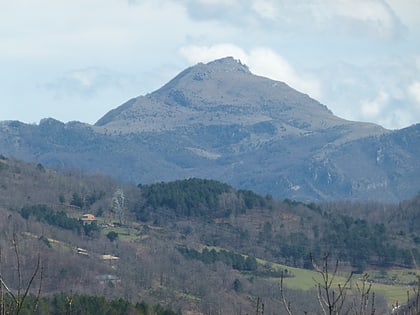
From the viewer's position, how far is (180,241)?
11000 cm

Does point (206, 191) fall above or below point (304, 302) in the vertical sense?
above

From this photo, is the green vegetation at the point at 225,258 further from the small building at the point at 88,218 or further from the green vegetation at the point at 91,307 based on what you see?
the green vegetation at the point at 91,307

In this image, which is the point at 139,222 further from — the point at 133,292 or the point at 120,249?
the point at 133,292

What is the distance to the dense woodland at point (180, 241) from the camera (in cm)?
8219

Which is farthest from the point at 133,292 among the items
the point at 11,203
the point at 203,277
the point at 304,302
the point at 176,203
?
the point at 176,203

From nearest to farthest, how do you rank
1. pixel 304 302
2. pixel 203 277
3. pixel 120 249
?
pixel 304 302 → pixel 203 277 → pixel 120 249

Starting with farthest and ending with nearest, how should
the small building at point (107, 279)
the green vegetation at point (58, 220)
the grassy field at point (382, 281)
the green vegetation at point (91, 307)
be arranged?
the green vegetation at point (58, 220), the small building at point (107, 279), the grassy field at point (382, 281), the green vegetation at point (91, 307)

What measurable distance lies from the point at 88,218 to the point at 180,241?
12.5 metres

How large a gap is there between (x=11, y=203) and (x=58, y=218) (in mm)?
9223

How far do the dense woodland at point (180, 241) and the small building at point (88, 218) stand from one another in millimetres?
944

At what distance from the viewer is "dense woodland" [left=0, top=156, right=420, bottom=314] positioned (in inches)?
3236

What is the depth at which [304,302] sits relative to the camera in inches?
2931

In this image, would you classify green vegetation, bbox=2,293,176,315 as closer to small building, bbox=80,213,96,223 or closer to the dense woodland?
the dense woodland

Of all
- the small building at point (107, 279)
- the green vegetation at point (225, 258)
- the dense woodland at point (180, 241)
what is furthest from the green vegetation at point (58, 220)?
the small building at point (107, 279)
